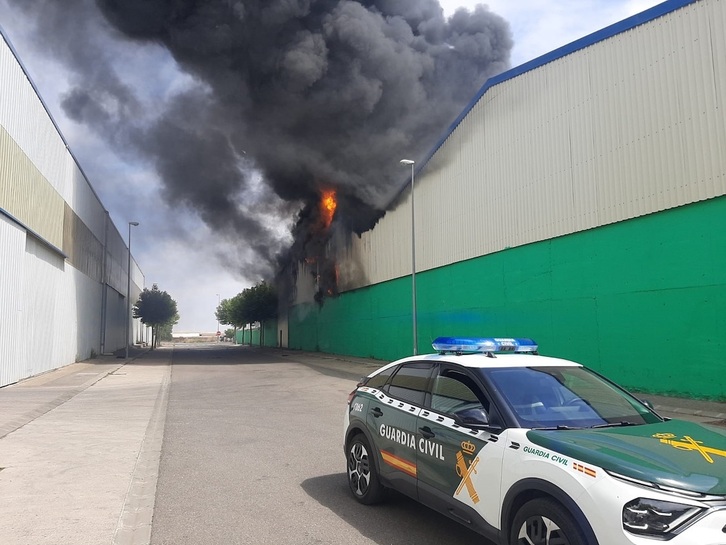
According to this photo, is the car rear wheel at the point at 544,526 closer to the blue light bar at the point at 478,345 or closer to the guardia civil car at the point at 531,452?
the guardia civil car at the point at 531,452

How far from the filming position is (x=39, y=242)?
22.3m

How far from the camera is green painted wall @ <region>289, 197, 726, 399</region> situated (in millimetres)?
12602

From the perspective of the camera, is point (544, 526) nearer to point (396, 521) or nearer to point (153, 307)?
point (396, 521)

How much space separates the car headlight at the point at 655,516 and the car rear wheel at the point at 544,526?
10.6 inches

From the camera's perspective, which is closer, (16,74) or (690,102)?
(690,102)

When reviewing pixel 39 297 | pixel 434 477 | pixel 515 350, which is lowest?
pixel 434 477

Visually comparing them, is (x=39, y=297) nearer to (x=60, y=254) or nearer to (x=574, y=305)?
(x=60, y=254)

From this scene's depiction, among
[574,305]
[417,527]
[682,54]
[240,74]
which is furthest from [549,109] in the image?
[240,74]

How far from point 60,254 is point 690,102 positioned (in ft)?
81.7

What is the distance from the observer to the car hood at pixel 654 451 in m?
2.86

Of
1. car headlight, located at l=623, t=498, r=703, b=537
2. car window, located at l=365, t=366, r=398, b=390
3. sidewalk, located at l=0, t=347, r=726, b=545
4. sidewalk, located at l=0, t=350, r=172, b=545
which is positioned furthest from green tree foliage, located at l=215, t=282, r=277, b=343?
car headlight, located at l=623, t=498, r=703, b=537

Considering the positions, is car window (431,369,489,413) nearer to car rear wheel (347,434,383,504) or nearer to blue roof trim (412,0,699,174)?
car rear wheel (347,434,383,504)

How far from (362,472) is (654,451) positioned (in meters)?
2.71

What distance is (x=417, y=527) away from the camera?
462 cm
